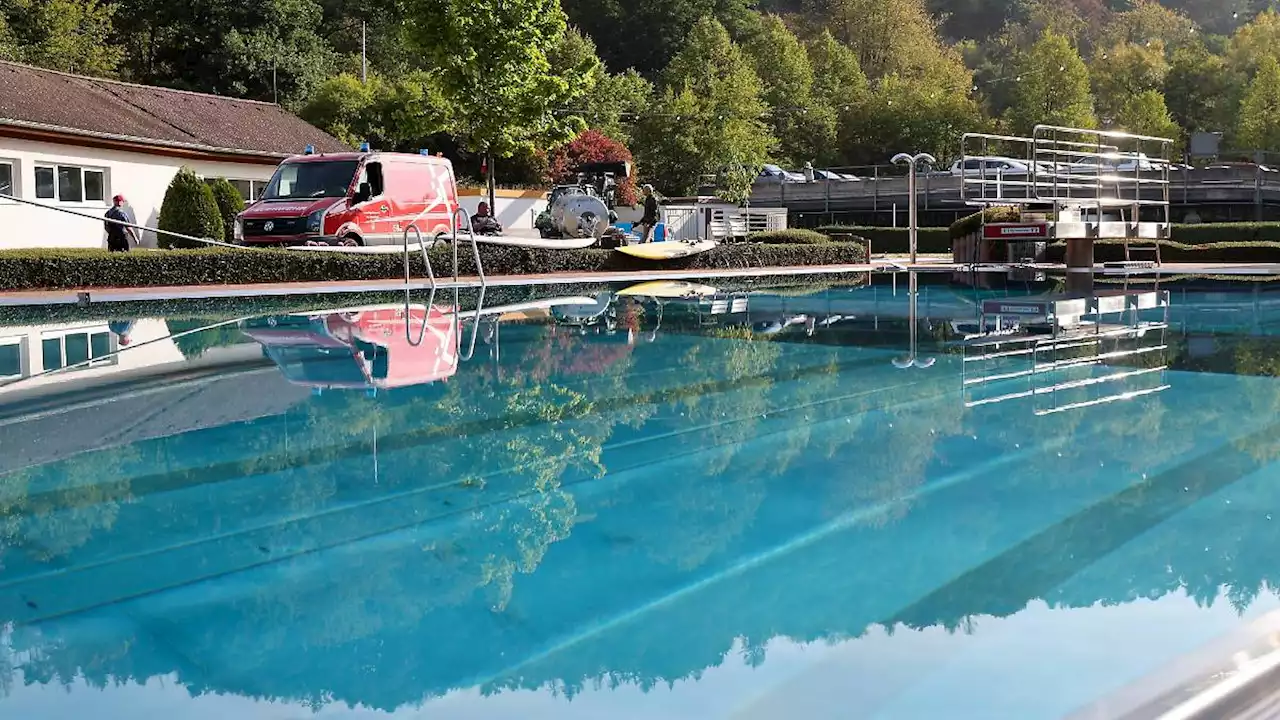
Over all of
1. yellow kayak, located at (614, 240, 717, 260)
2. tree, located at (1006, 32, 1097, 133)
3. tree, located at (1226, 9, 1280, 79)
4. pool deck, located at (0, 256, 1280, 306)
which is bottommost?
pool deck, located at (0, 256, 1280, 306)

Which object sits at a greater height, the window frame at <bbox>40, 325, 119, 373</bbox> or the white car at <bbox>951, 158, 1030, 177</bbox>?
the white car at <bbox>951, 158, 1030, 177</bbox>

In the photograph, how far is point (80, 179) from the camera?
88.3 feet

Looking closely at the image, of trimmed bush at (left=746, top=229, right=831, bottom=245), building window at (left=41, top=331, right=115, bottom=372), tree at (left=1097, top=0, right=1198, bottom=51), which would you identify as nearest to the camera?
building window at (left=41, top=331, right=115, bottom=372)

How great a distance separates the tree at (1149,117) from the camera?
58.2 m

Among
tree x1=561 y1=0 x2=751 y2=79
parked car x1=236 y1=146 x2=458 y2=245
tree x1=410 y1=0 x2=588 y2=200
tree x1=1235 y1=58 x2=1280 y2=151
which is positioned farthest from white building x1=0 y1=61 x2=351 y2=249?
tree x1=561 y1=0 x2=751 y2=79

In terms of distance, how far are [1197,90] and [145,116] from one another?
57826mm

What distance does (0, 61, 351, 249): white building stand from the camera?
2520 cm

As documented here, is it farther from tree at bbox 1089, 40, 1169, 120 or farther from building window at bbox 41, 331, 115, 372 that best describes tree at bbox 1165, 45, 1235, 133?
building window at bbox 41, 331, 115, 372

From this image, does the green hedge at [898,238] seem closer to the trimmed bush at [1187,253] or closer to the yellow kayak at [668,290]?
the trimmed bush at [1187,253]

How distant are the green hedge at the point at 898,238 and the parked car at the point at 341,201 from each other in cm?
2019

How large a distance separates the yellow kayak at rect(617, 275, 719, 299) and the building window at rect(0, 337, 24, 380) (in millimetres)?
9405

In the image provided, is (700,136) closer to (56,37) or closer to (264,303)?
(56,37)

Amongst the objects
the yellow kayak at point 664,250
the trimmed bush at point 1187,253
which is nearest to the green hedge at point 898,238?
the trimmed bush at point 1187,253

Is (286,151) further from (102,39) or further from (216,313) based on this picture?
(102,39)
